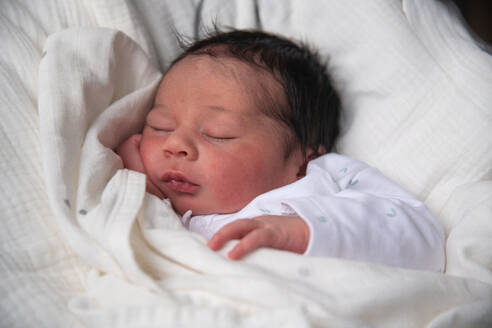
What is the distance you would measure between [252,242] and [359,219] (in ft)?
0.70

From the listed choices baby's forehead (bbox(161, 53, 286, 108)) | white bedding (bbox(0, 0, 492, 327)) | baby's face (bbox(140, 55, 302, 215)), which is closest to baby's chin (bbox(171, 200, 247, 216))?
baby's face (bbox(140, 55, 302, 215))

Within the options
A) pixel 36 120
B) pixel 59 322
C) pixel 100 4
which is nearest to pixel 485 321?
pixel 59 322

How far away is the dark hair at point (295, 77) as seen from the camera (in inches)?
43.4

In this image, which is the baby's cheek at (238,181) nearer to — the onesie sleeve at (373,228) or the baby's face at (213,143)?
the baby's face at (213,143)

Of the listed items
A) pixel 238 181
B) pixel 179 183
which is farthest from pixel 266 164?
pixel 179 183

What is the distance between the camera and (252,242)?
0.75 m

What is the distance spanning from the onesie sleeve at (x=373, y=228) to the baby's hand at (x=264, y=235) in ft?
0.07

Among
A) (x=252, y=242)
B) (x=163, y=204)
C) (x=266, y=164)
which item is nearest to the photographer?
(x=252, y=242)

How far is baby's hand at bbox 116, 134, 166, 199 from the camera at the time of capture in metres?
1.01

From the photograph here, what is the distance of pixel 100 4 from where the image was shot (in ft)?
3.92

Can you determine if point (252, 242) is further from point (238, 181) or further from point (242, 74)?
point (242, 74)

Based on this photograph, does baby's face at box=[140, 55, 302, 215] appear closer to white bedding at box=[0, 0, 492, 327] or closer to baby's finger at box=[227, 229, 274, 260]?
white bedding at box=[0, 0, 492, 327]

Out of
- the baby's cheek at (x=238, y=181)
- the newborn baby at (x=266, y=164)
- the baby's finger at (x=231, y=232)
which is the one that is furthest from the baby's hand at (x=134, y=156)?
the baby's finger at (x=231, y=232)

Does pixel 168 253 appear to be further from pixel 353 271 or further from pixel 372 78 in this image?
pixel 372 78
